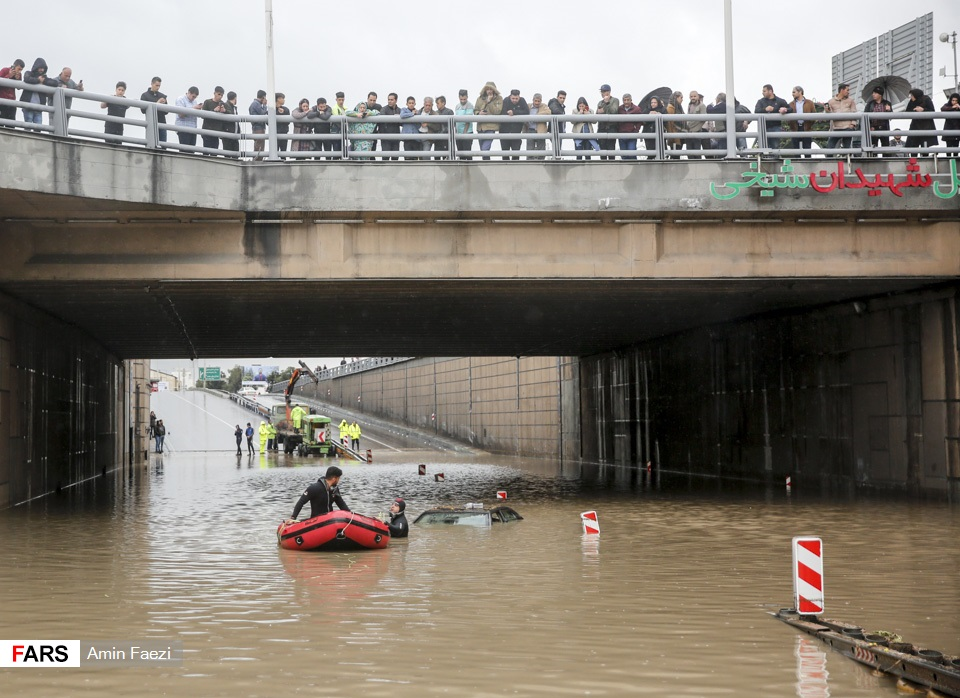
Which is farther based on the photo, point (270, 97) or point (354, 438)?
point (354, 438)

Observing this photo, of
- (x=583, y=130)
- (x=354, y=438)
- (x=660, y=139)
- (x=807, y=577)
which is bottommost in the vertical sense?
(x=354, y=438)

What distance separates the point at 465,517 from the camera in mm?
21703

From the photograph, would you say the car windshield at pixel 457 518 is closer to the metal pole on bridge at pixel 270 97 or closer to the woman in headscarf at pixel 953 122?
the metal pole on bridge at pixel 270 97

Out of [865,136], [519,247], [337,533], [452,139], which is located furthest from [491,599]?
[865,136]

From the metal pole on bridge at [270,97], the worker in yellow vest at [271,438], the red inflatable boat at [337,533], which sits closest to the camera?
the red inflatable boat at [337,533]

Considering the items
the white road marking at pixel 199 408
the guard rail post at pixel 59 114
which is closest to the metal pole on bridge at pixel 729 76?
the guard rail post at pixel 59 114

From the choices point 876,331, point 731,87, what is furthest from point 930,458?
point 731,87

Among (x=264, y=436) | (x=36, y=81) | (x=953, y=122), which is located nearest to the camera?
(x=36, y=81)

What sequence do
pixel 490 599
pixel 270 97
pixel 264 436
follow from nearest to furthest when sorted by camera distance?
pixel 490 599 < pixel 270 97 < pixel 264 436

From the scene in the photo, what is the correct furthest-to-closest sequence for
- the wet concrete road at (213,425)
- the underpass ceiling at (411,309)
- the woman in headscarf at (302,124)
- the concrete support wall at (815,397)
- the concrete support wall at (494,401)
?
the wet concrete road at (213,425), the concrete support wall at (494,401), the concrete support wall at (815,397), the underpass ceiling at (411,309), the woman in headscarf at (302,124)

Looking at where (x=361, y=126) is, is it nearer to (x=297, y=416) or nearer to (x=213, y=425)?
(x=297, y=416)

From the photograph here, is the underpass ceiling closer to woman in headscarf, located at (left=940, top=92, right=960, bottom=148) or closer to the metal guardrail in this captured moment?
woman in headscarf, located at (left=940, top=92, right=960, bottom=148)

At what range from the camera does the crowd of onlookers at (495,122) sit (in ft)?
77.2

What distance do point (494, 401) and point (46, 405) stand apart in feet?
124
